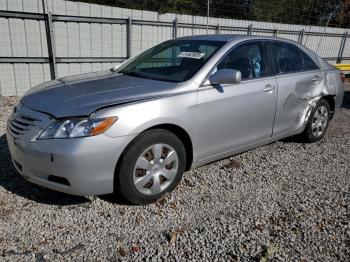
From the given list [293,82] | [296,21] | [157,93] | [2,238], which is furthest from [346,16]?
[2,238]

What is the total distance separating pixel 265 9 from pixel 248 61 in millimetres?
17071

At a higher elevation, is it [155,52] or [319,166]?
[155,52]

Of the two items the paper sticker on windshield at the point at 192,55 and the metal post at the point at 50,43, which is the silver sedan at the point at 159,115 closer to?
the paper sticker on windshield at the point at 192,55

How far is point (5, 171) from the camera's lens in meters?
3.74

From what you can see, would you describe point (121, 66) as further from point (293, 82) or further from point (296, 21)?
point (296, 21)

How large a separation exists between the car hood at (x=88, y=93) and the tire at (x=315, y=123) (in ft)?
8.15

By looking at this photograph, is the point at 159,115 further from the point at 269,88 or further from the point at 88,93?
the point at 269,88

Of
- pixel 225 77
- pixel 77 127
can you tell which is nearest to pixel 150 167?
pixel 77 127

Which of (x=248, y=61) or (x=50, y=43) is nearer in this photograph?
(x=248, y=61)

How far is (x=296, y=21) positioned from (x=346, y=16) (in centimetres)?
503

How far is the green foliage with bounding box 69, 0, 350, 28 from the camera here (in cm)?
1603

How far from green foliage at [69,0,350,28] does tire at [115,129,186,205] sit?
12.4 meters

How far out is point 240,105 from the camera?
3621mm

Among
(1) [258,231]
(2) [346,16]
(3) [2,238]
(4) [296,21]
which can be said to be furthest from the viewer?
(2) [346,16]
